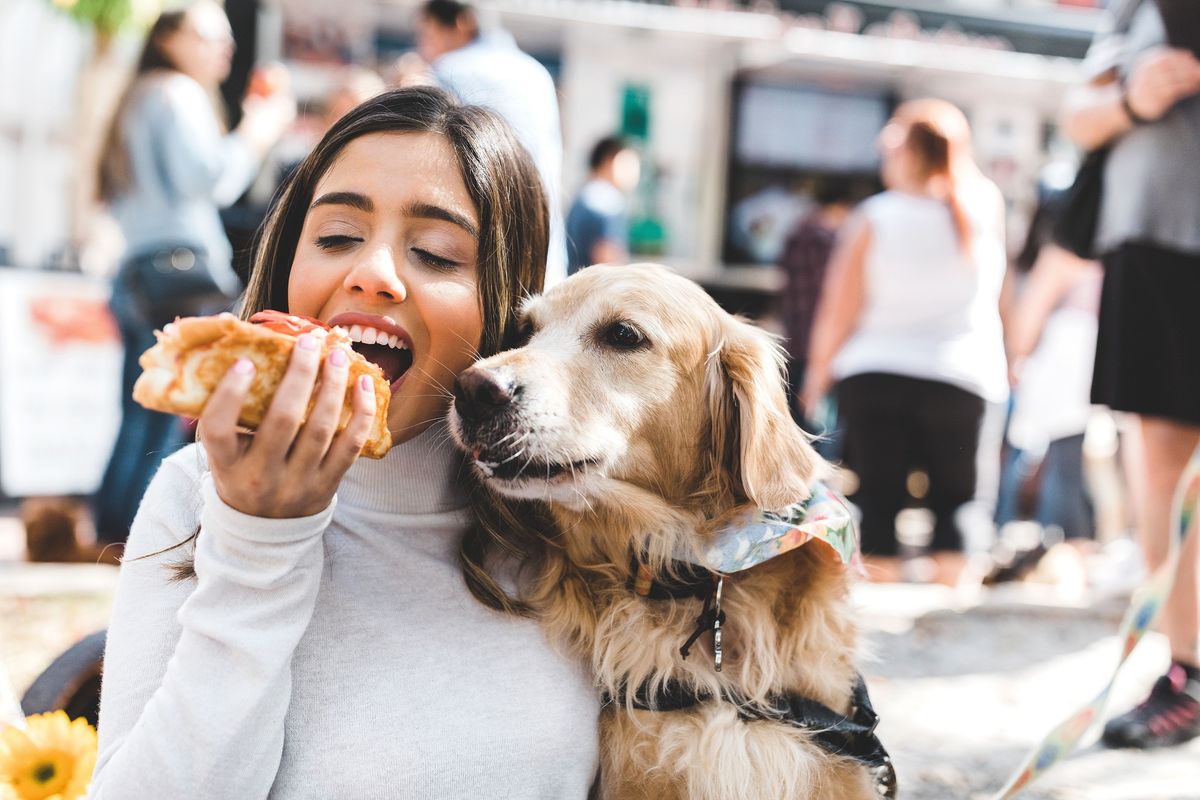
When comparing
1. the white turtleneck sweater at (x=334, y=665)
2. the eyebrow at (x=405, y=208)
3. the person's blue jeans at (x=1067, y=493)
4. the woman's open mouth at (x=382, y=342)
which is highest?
the eyebrow at (x=405, y=208)

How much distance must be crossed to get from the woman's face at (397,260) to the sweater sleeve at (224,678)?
1.25 feet

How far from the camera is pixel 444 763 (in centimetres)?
136

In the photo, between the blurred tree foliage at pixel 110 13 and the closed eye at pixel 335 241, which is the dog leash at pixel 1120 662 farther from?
the blurred tree foliage at pixel 110 13

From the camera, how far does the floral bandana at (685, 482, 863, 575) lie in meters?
1.65

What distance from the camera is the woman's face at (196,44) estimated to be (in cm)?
412

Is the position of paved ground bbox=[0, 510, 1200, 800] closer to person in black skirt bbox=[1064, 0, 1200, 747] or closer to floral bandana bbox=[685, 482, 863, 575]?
person in black skirt bbox=[1064, 0, 1200, 747]

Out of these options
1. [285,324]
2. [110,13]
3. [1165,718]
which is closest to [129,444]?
[110,13]

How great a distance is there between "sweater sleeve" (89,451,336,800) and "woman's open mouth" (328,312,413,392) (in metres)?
0.36

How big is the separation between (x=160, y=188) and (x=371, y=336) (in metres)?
3.08

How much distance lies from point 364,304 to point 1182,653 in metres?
2.53

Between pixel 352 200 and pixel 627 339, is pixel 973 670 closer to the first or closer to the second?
pixel 627 339

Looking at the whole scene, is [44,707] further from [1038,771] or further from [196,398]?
[1038,771]

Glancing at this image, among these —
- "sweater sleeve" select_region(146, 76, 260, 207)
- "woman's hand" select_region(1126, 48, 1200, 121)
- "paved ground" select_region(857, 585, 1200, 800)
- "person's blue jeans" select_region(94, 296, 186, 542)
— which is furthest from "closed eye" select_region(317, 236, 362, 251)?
"person's blue jeans" select_region(94, 296, 186, 542)

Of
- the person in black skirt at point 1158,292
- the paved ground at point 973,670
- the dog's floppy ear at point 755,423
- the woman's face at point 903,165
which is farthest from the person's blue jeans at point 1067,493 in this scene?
the dog's floppy ear at point 755,423
